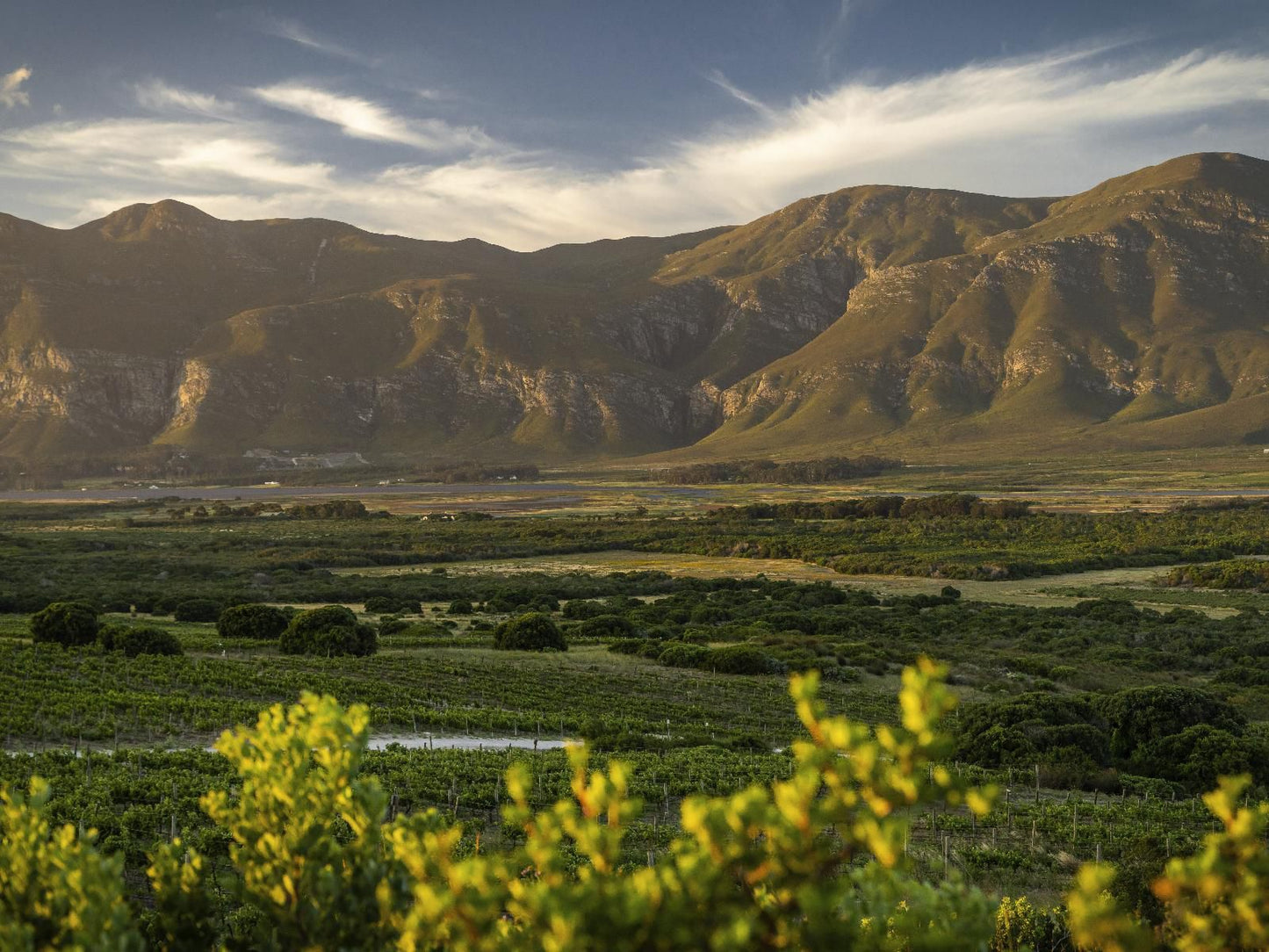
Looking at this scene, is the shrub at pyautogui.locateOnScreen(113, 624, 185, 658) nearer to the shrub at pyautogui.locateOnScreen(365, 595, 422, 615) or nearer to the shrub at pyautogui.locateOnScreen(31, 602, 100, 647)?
the shrub at pyautogui.locateOnScreen(31, 602, 100, 647)

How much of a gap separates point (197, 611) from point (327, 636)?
64.8ft

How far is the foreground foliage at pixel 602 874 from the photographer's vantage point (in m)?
4.16

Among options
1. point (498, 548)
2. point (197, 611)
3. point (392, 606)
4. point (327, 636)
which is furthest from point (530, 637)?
point (498, 548)

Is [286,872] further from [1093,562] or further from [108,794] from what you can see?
[1093,562]

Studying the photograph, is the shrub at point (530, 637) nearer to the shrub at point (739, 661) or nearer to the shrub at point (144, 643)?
the shrub at point (739, 661)

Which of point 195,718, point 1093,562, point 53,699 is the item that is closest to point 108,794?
point 195,718

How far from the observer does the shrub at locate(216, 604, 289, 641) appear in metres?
47.2

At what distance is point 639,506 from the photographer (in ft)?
540

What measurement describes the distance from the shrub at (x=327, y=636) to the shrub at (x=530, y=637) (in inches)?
250

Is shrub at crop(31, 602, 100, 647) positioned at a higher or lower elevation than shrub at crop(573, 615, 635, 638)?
higher

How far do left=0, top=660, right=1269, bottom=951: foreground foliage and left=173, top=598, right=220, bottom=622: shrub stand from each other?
56.4 meters

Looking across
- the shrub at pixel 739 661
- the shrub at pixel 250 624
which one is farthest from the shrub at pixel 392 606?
the shrub at pixel 739 661

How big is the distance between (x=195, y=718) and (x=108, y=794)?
29.5 ft

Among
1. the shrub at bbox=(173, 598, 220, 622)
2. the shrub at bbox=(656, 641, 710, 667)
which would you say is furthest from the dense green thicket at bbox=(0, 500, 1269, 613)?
the shrub at bbox=(656, 641, 710, 667)
